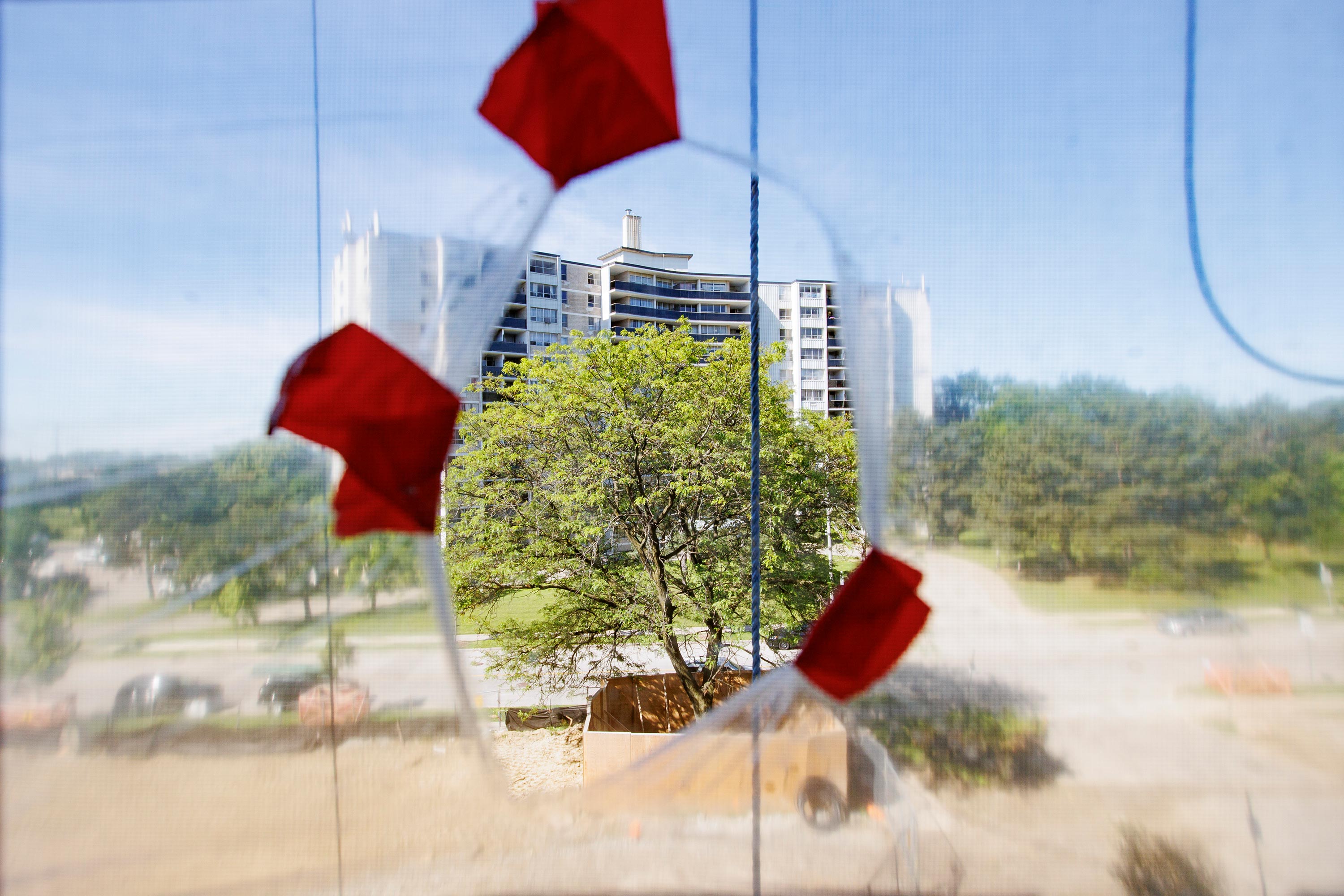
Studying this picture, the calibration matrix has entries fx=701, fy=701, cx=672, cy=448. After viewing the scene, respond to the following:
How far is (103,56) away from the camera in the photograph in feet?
3.81

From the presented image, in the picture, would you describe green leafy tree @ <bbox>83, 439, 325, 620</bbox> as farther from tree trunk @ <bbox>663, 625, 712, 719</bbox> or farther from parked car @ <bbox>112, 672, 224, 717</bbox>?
tree trunk @ <bbox>663, 625, 712, 719</bbox>

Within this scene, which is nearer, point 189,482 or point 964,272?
point 189,482

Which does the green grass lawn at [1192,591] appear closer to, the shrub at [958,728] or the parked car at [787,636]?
the shrub at [958,728]

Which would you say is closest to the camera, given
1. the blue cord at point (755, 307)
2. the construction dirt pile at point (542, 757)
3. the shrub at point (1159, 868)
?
the shrub at point (1159, 868)

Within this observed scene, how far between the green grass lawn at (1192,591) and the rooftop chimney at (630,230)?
152 cm

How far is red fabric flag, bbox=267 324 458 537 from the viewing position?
115 centimetres

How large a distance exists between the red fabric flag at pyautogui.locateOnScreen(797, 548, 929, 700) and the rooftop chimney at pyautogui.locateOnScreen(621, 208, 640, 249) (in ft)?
4.59

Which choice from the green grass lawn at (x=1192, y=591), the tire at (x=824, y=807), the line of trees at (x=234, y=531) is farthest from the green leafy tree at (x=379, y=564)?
the green grass lawn at (x=1192, y=591)

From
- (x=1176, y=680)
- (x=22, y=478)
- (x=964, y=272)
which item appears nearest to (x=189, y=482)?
(x=22, y=478)

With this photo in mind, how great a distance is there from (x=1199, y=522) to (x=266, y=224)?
182 centimetres

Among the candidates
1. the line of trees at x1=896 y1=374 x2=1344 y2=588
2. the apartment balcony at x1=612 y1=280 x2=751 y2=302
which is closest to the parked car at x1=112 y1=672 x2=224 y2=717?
the line of trees at x1=896 y1=374 x2=1344 y2=588

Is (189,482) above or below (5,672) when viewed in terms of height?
above

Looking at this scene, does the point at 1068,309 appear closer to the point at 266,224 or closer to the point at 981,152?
the point at 981,152

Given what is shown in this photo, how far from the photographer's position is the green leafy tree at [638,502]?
165 inches
